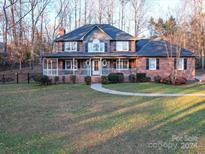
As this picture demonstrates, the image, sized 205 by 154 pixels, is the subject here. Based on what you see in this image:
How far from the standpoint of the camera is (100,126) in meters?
9.01

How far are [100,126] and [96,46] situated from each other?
2216cm

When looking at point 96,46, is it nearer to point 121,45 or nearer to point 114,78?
point 121,45

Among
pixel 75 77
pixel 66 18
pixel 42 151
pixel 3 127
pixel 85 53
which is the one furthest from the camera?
pixel 66 18

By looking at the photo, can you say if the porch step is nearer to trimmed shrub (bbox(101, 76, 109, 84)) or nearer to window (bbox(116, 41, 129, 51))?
trimmed shrub (bbox(101, 76, 109, 84))

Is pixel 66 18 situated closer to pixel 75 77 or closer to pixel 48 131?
pixel 75 77

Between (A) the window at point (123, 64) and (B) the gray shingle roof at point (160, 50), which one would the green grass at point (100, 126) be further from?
(A) the window at point (123, 64)

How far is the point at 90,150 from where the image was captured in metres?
6.56

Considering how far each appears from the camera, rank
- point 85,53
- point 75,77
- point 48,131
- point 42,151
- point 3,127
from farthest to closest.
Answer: point 85,53, point 75,77, point 3,127, point 48,131, point 42,151

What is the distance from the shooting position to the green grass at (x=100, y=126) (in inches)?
267

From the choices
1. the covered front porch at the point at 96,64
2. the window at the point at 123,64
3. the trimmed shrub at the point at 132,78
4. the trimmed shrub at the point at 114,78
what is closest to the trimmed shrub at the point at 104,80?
the trimmed shrub at the point at 114,78

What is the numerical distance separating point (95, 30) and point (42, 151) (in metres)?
25.3

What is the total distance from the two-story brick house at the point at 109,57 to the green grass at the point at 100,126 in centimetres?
1525

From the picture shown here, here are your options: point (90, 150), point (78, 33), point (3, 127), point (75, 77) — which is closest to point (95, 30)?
point (78, 33)

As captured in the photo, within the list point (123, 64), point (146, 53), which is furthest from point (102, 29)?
point (146, 53)
